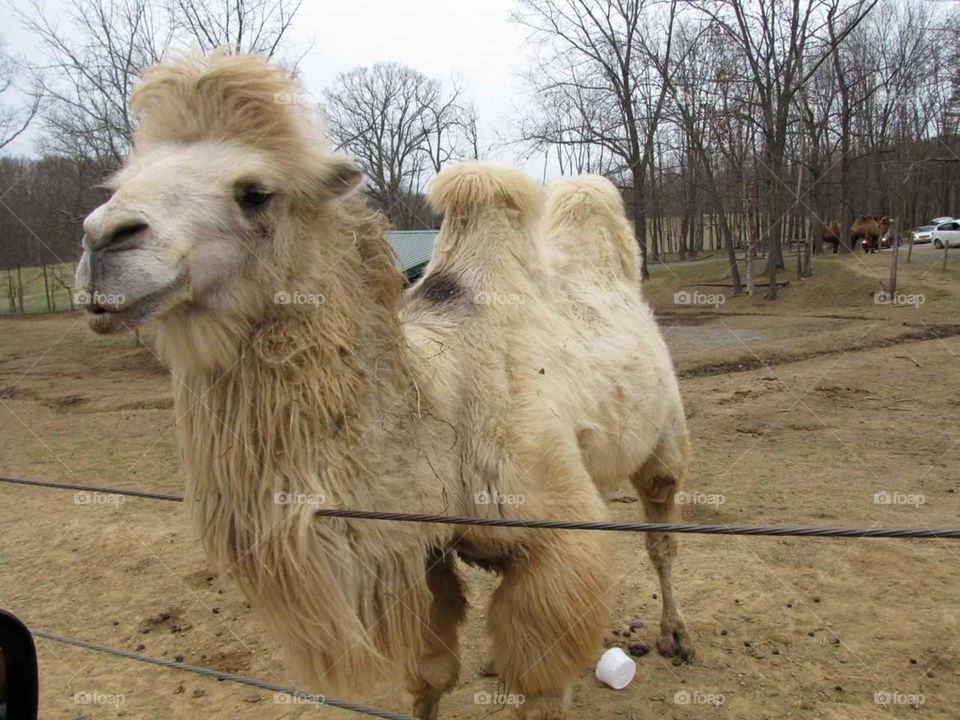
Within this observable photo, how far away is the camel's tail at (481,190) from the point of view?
3404mm

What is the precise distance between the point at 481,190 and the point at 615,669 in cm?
253

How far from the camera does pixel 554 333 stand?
10.9ft

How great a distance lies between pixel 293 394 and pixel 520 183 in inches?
68.6

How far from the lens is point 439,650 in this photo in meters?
3.24

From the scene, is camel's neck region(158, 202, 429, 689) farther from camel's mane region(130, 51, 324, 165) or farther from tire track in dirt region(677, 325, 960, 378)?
tire track in dirt region(677, 325, 960, 378)

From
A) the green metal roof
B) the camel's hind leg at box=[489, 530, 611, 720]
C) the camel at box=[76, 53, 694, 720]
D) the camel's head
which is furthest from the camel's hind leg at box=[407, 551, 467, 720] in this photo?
the green metal roof

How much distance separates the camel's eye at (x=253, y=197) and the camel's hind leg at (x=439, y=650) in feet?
5.63

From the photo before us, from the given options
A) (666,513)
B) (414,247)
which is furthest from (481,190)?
(414,247)

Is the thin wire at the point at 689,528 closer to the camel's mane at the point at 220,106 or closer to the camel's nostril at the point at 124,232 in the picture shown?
the camel's nostril at the point at 124,232

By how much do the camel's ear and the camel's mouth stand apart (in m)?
0.66

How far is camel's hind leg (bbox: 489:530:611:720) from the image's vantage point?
8.69 ft

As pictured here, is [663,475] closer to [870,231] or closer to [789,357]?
[789,357]

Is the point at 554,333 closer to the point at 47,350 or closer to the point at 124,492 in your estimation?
the point at 124,492

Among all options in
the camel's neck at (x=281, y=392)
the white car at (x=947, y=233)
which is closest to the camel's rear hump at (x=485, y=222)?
the camel's neck at (x=281, y=392)
